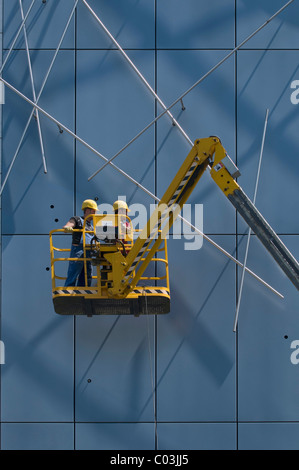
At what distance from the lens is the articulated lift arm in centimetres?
1092

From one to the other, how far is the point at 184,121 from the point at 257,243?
2466 millimetres

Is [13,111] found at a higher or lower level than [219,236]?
higher

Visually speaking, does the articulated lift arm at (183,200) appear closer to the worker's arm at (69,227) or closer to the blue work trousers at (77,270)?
the blue work trousers at (77,270)

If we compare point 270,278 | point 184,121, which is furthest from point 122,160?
point 270,278

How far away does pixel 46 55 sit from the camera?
13531 mm

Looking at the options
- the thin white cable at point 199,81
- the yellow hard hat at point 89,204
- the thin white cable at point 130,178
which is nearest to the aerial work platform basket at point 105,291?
the yellow hard hat at point 89,204

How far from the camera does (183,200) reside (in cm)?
1170

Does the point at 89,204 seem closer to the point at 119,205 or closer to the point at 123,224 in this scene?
the point at 119,205

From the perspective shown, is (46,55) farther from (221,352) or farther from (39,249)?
(221,352)

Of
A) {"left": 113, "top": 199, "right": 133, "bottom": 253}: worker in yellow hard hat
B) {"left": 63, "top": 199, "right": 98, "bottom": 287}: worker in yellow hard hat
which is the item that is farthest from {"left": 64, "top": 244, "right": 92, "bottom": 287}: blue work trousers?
{"left": 113, "top": 199, "right": 133, "bottom": 253}: worker in yellow hard hat

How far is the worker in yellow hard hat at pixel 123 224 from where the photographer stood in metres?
11.8

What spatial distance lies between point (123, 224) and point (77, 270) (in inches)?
42.3

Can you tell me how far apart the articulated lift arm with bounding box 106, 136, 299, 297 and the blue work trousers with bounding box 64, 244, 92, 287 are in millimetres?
571

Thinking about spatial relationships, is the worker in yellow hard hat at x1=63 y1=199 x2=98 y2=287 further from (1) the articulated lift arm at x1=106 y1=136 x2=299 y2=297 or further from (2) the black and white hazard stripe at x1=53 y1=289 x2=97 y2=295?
(1) the articulated lift arm at x1=106 y1=136 x2=299 y2=297
